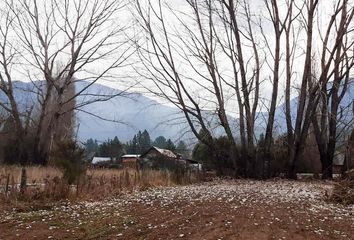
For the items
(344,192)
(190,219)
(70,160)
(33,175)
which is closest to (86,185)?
(70,160)

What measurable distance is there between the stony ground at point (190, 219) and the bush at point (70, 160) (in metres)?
2.23

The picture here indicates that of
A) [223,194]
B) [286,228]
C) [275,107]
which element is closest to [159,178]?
[223,194]

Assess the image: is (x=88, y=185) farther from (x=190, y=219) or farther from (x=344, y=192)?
(x=344, y=192)

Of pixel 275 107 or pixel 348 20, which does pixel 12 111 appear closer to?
pixel 275 107

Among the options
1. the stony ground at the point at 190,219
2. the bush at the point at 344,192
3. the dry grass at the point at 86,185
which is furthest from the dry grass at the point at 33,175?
the bush at the point at 344,192

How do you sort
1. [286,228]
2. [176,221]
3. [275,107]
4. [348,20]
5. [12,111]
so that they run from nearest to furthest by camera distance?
[286,228]
[176,221]
[348,20]
[275,107]
[12,111]

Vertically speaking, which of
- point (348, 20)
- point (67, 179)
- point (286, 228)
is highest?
point (348, 20)

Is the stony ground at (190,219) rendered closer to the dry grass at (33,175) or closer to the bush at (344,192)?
the bush at (344,192)

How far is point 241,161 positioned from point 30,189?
11.4 meters

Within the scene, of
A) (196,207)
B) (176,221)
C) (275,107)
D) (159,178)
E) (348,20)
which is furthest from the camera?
(275,107)

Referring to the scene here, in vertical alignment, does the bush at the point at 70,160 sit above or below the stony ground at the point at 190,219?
above

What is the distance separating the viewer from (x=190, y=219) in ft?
26.2

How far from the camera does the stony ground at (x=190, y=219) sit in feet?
23.1

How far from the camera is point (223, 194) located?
37.2 ft
